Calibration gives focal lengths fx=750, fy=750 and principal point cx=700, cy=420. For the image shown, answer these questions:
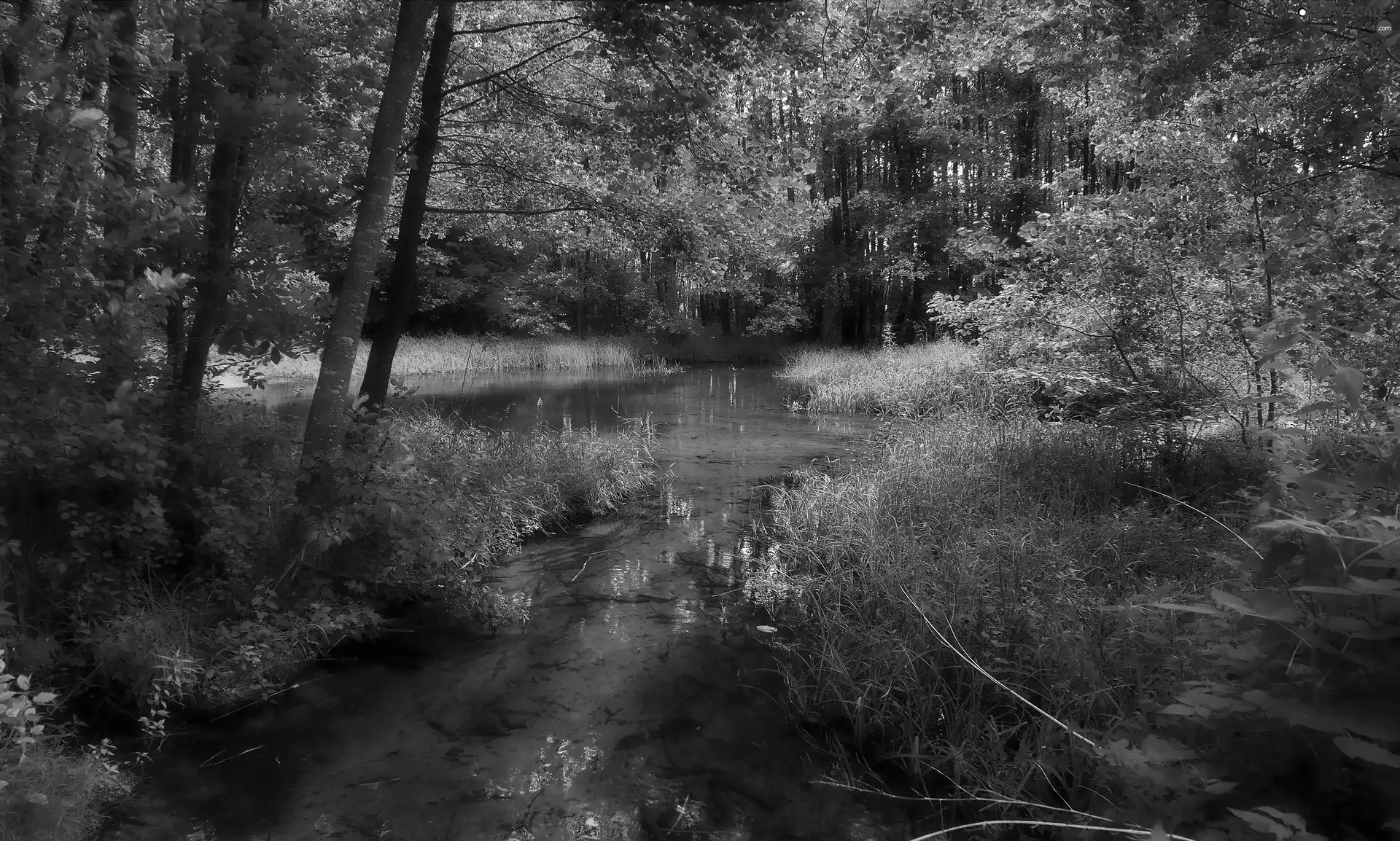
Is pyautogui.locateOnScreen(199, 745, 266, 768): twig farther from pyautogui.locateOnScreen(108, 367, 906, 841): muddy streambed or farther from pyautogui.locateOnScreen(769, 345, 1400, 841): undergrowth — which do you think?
pyautogui.locateOnScreen(769, 345, 1400, 841): undergrowth

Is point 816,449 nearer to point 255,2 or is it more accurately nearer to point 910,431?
point 910,431

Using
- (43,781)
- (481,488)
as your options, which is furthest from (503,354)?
(43,781)

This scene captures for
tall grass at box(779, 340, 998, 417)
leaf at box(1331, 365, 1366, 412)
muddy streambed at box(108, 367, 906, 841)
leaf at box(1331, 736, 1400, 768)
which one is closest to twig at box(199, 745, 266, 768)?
muddy streambed at box(108, 367, 906, 841)

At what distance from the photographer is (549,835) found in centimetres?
323

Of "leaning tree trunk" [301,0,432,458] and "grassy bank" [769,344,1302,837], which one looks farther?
"leaning tree trunk" [301,0,432,458]

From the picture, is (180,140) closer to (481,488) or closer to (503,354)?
(481,488)

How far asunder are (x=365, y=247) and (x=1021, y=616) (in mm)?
4526

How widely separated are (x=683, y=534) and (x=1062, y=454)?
3645 millimetres

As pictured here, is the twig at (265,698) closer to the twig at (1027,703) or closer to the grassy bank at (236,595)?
the grassy bank at (236,595)

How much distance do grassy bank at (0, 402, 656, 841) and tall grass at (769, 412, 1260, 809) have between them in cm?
258

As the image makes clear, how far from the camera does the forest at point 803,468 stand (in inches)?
89.5

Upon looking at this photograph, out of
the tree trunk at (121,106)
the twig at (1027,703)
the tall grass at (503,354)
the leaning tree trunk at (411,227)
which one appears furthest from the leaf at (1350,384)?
the tall grass at (503,354)

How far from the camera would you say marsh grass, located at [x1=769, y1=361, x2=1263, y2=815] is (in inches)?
134

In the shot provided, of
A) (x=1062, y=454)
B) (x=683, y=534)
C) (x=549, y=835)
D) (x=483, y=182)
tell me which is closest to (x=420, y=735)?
(x=549, y=835)
